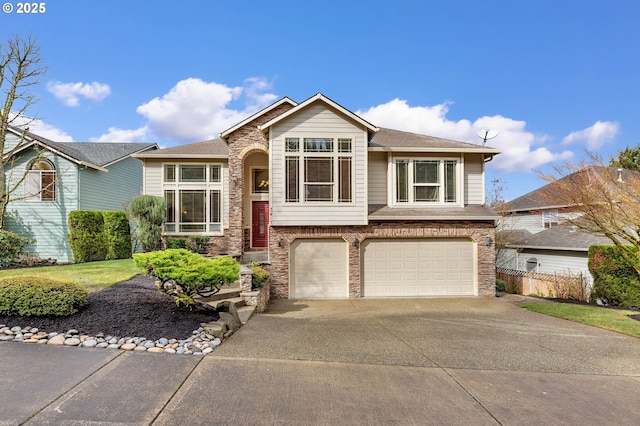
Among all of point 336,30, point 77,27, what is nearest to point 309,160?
point 336,30

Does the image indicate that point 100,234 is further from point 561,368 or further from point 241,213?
point 561,368

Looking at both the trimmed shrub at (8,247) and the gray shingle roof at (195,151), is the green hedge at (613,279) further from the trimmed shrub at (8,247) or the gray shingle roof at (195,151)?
the trimmed shrub at (8,247)

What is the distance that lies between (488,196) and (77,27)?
69.5 ft

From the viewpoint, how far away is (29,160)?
14562 millimetres

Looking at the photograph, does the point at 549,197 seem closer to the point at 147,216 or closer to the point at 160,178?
the point at 160,178

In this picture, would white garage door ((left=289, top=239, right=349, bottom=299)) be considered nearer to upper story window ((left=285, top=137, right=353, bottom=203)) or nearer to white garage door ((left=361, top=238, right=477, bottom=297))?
white garage door ((left=361, top=238, right=477, bottom=297))

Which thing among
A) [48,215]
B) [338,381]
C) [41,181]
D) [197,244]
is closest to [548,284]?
[338,381]

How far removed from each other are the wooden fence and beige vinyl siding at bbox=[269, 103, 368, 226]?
946 centimetres

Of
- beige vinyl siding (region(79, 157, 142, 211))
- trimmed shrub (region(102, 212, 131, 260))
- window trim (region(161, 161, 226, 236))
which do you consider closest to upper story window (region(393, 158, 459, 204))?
window trim (region(161, 161, 226, 236))

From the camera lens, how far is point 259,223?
14.2 m

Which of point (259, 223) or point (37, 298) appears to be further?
point (259, 223)

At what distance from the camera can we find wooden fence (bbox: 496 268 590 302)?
12812 millimetres

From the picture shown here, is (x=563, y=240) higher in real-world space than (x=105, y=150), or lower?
lower

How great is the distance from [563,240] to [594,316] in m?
9.51
